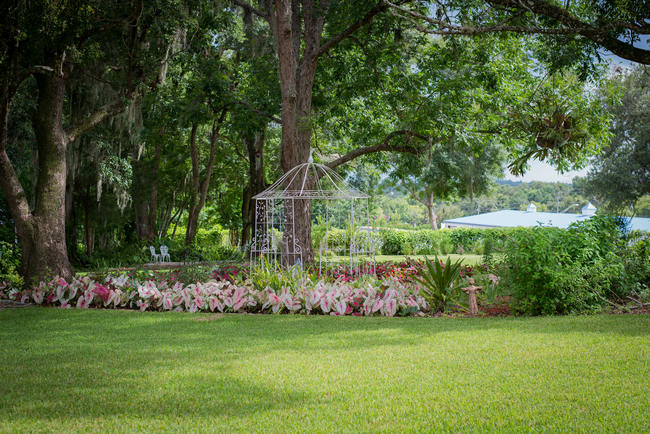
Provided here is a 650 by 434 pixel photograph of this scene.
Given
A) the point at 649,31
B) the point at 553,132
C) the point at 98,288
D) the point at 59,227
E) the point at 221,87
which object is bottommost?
the point at 98,288

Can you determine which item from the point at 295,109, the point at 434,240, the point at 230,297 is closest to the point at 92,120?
the point at 295,109

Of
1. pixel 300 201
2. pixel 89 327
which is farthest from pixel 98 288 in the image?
pixel 300 201

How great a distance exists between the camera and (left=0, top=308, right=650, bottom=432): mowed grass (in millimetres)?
3312

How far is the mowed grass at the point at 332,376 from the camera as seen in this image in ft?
10.9

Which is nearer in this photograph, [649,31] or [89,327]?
[649,31]

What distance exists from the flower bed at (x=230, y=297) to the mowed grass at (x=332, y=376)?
32.2 inches

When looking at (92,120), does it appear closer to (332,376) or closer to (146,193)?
(332,376)

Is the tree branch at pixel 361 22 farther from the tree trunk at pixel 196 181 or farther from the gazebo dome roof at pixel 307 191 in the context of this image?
the tree trunk at pixel 196 181

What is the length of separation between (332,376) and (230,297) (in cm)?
402

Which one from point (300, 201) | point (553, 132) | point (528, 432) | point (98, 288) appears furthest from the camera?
point (300, 201)

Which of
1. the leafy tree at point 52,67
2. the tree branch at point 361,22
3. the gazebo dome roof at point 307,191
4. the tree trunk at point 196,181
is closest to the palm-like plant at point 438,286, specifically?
the gazebo dome roof at point 307,191

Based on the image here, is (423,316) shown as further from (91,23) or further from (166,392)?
(91,23)

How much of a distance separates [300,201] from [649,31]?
6.74 meters

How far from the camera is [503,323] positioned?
21.2ft
